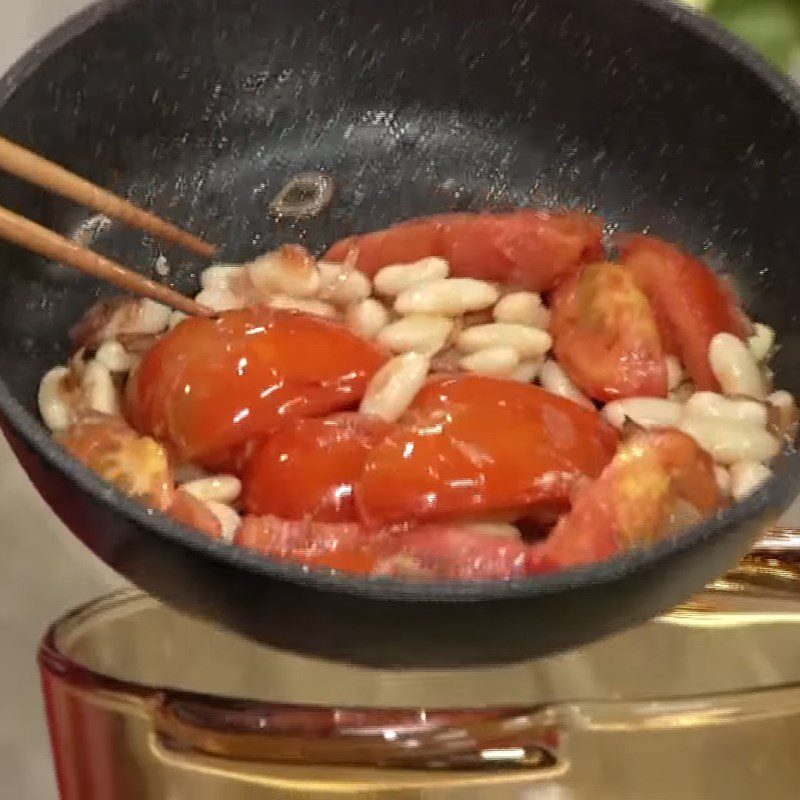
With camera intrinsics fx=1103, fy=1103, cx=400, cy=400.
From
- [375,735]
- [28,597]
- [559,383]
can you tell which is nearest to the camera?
[375,735]

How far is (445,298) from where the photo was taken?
43 cm

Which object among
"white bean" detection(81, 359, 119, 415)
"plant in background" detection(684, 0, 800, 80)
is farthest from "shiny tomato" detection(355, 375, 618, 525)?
"plant in background" detection(684, 0, 800, 80)

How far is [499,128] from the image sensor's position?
497 mm

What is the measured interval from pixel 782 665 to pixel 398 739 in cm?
20

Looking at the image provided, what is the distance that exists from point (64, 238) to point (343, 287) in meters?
0.12

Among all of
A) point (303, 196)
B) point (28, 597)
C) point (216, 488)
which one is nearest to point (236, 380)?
point (216, 488)

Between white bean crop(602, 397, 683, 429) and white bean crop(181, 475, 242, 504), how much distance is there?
0.14 m

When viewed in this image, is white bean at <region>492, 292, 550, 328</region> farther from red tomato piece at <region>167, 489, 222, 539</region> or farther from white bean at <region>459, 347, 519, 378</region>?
red tomato piece at <region>167, 489, 222, 539</region>

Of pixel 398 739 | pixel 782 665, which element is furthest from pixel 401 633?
pixel 782 665

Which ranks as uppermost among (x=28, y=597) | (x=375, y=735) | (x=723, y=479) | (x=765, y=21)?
(x=765, y=21)

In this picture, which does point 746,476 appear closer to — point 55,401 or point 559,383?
point 559,383

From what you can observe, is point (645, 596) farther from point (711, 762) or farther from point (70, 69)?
point (70, 69)

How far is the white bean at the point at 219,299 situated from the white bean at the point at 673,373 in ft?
0.56

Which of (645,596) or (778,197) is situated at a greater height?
(778,197)
